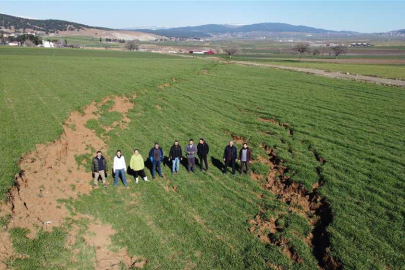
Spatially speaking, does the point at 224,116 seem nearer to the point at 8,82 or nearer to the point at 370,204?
the point at 370,204

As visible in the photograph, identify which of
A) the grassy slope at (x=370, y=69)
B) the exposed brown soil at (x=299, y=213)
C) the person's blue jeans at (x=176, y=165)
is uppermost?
the grassy slope at (x=370, y=69)

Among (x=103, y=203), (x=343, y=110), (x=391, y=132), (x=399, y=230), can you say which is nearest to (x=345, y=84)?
(x=343, y=110)

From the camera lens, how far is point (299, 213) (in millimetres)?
13312

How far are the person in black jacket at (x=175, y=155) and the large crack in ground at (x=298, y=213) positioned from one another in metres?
4.18

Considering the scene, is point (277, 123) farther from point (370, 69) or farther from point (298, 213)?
point (370, 69)

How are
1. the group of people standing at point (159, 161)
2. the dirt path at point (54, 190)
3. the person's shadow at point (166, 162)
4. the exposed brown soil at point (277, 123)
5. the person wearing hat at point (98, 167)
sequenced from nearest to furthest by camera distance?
the dirt path at point (54, 190) → the person wearing hat at point (98, 167) → the group of people standing at point (159, 161) → the person's shadow at point (166, 162) → the exposed brown soil at point (277, 123)

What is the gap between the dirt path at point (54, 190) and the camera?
11258 mm

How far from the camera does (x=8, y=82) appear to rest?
31.4 m

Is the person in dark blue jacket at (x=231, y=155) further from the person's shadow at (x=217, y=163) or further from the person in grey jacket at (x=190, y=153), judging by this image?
the person in grey jacket at (x=190, y=153)

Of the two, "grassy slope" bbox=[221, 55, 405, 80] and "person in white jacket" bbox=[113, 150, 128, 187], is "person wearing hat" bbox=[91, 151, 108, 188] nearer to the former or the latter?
"person in white jacket" bbox=[113, 150, 128, 187]

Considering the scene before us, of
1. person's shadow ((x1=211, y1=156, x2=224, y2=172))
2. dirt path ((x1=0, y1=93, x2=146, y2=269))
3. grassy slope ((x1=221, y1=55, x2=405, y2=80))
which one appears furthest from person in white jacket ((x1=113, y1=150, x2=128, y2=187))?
grassy slope ((x1=221, y1=55, x2=405, y2=80))

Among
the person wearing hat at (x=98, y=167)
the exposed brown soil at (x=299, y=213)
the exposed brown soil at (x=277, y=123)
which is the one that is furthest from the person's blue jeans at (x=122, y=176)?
the exposed brown soil at (x=277, y=123)

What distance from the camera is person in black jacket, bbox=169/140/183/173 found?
1638 cm

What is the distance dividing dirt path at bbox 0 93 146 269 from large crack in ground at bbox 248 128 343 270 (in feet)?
16.4
